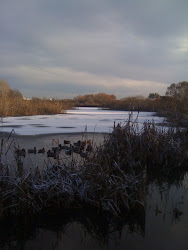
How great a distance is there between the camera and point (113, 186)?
2.99m

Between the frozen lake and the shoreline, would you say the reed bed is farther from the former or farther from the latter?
the frozen lake

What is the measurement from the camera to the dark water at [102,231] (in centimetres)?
Answer: 229

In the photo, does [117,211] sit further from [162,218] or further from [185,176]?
[185,176]

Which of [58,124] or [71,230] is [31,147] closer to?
[71,230]

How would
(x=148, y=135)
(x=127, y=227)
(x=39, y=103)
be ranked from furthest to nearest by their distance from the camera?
(x=39, y=103), (x=148, y=135), (x=127, y=227)

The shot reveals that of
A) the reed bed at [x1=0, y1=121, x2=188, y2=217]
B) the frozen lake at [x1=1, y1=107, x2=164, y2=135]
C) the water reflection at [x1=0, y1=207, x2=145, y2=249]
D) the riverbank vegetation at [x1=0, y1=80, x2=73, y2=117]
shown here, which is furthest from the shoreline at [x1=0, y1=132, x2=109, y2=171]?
the riverbank vegetation at [x1=0, y1=80, x2=73, y2=117]

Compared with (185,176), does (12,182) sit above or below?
above

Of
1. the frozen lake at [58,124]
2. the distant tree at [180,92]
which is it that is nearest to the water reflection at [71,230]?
the frozen lake at [58,124]

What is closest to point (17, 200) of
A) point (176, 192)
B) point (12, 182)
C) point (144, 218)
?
point (12, 182)

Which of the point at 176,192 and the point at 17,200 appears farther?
the point at 176,192

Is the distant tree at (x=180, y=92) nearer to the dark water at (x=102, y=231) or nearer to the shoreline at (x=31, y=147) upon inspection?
the shoreline at (x=31, y=147)

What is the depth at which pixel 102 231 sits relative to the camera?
2.53 metres

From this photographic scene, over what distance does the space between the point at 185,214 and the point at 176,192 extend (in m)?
0.74

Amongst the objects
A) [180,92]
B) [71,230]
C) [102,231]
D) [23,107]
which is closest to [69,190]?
[71,230]
